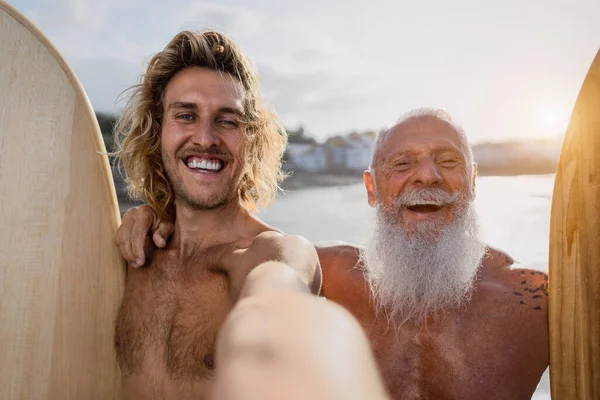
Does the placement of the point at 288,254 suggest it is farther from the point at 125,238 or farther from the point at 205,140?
the point at 125,238

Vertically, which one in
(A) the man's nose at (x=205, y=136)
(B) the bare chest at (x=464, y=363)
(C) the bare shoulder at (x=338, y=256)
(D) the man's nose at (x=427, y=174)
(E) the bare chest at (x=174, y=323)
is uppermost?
(A) the man's nose at (x=205, y=136)

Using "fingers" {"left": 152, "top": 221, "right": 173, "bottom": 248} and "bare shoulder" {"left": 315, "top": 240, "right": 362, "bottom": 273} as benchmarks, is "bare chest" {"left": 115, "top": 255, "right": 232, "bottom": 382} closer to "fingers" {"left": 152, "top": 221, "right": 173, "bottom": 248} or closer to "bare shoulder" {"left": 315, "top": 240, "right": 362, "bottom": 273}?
"fingers" {"left": 152, "top": 221, "right": 173, "bottom": 248}

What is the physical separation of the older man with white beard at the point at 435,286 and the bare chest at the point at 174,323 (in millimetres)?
209

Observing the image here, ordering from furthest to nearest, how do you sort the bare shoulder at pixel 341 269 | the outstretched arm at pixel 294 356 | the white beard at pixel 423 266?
1. the bare shoulder at pixel 341 269
2. the white beard at pixel 423 266
3. the outstretched arm at pixel 294 356

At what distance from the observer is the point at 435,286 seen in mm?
2402

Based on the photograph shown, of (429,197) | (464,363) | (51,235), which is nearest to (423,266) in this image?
(429,197)

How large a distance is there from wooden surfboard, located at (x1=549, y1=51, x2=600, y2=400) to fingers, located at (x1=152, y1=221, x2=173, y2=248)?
1.57 meters

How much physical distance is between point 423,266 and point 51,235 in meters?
1.62

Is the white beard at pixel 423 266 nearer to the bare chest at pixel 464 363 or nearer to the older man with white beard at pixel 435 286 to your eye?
the older man with white beard at pixel 435 286

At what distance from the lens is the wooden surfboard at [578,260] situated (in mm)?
2031

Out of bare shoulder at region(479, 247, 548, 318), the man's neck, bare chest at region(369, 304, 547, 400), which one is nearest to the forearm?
the man's neck

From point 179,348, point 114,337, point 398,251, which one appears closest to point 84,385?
point 114,337

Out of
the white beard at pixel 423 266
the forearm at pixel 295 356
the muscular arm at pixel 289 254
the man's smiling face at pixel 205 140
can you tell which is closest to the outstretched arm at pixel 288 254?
the muscular arm at pixel 289 254

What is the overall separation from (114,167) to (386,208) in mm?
1326
